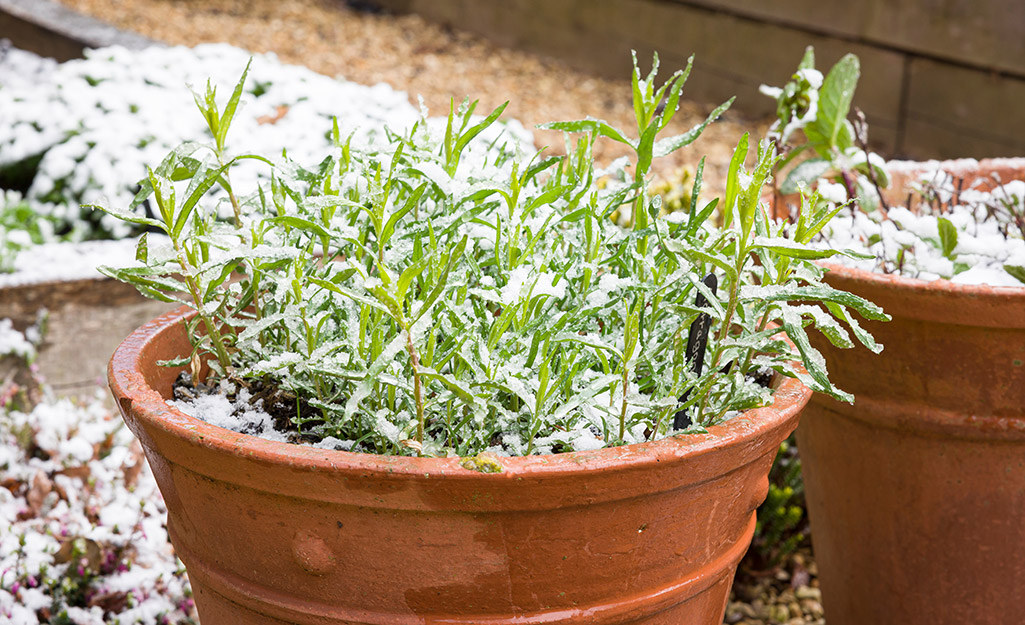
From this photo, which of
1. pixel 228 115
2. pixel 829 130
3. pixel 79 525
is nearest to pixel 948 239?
pixel 829 130

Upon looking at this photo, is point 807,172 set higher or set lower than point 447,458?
higher

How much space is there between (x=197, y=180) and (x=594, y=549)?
0.61 m

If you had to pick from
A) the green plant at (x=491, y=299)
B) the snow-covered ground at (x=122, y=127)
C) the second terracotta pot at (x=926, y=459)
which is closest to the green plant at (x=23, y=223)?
the snow-covered ground at (x=122, y=127)

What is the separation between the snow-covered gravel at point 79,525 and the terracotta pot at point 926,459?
1.22 meters

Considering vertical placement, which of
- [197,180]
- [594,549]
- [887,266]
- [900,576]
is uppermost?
[197,180]

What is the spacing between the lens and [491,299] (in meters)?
1.04

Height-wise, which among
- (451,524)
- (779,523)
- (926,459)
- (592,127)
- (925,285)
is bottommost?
(779,523)

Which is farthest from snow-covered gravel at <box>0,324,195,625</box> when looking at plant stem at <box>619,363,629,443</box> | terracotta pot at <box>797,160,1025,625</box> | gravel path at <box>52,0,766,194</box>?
gravel path at <box>52,0,766,194</box>

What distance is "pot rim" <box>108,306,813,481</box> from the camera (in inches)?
37.3

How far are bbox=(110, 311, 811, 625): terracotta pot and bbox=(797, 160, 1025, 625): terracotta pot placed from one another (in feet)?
1.70

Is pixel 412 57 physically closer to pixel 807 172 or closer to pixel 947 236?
pixel 807 172

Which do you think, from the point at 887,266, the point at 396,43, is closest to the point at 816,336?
the point at 887,266

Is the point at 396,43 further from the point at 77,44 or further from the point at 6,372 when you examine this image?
the point at 6,372

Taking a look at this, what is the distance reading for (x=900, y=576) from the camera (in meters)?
1.74
